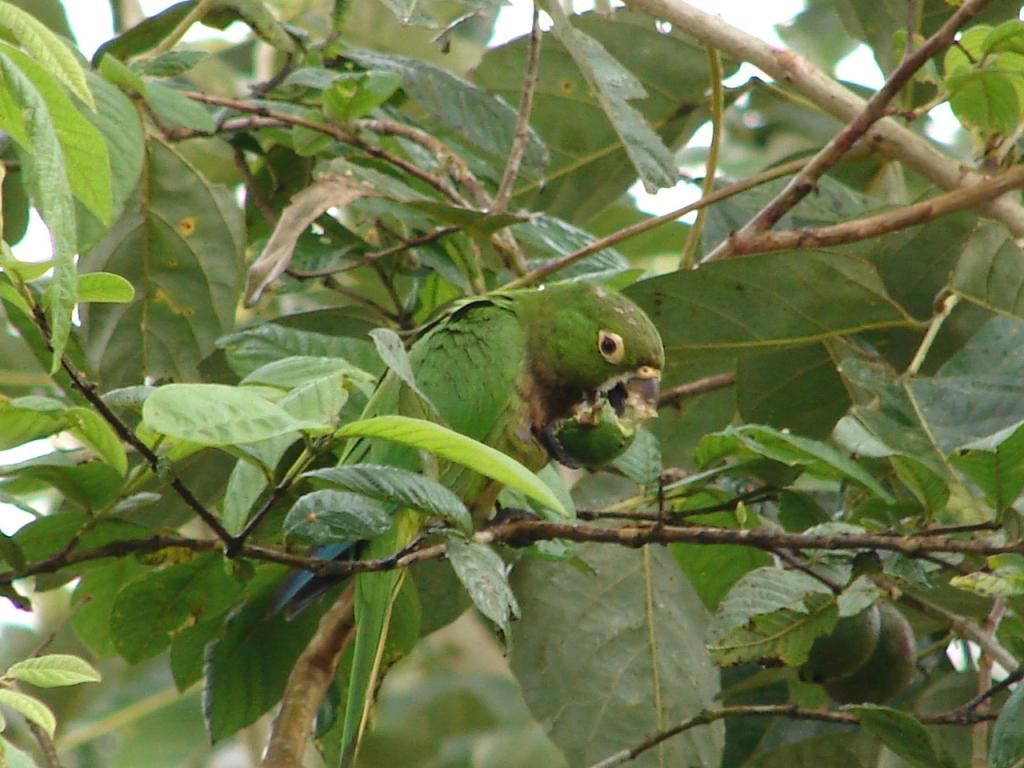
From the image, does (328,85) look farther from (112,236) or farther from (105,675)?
(105,675)

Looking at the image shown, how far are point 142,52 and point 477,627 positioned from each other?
7.26 feet

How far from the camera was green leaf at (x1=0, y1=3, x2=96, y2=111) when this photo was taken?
3.19ft

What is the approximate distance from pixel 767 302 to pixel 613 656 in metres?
0.66

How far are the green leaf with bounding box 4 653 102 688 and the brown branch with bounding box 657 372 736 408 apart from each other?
1.46 m

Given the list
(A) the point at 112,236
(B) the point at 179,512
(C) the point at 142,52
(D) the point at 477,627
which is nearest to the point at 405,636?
(B) the point at 179,512

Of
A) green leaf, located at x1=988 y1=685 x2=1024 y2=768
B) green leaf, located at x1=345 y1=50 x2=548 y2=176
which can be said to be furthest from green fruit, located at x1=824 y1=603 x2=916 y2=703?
green leaf, located at x1=345 y1=50 x2=548 y2=176

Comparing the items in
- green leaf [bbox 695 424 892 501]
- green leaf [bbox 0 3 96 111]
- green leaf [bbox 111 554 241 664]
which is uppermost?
green leaf [bbox 0 3 96 111]

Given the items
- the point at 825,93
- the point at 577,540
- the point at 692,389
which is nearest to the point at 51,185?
the point at 577,540

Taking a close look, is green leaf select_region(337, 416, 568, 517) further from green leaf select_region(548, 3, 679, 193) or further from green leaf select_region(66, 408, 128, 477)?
green leaf select_region(548, 3, 679, 193)

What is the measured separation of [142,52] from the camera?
83.1 inches

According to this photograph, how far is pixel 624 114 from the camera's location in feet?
6.35

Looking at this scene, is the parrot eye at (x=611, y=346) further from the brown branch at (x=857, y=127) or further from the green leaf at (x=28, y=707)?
the green leaf at (x=28, y=707)

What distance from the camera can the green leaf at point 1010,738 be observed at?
1497 mm

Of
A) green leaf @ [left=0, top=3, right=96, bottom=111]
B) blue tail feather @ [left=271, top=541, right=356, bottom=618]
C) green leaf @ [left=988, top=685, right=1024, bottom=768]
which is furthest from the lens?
blue tail feather @ [left=271, top=541, right=356, bottom=618]
